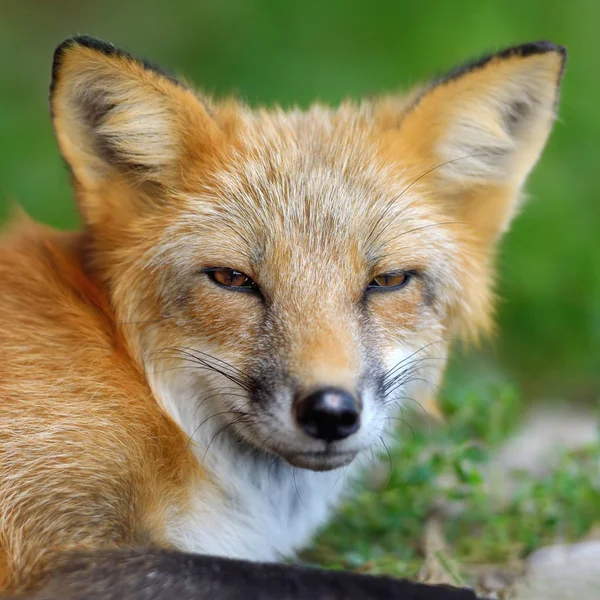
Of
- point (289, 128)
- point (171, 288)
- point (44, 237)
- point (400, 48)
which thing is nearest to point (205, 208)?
point (171, 288)

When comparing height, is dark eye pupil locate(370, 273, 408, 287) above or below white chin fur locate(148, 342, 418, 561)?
above

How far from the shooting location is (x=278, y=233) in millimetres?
3279

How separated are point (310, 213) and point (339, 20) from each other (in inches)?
272

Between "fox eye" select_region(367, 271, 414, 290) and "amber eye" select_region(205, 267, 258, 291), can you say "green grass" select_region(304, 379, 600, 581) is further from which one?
"amber eye" select_region(205, 267, 258, 291)

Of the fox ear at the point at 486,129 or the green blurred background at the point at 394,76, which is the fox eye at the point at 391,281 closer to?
the fox ear at the point at 486,129

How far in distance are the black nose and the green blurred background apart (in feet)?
11.2

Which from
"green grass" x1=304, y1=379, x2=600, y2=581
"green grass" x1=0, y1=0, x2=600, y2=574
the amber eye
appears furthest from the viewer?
"green grass" x1=0, y1=0, x2=600, y2=574

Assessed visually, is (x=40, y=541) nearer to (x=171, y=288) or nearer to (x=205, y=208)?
(x=171, y=288)

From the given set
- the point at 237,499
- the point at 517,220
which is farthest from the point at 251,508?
the point at 517,220

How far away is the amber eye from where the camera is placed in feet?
10.7

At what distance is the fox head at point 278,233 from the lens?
10.3ft

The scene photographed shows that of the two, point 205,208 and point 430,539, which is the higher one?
point 205,208

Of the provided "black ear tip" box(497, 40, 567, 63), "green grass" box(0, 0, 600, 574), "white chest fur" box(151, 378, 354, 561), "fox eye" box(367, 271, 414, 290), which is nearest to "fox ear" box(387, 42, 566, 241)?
"black ear tip" box(497, 40, 567, 63)

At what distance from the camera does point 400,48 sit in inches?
362
